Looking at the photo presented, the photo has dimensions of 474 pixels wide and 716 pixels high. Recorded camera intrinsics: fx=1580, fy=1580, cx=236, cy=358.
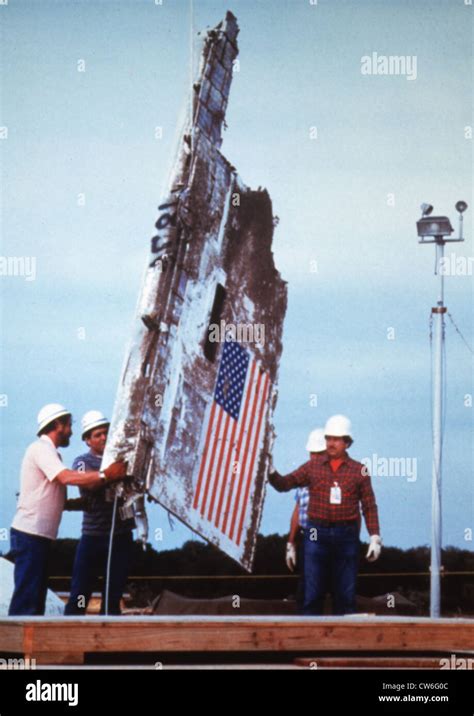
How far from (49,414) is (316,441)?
182cm

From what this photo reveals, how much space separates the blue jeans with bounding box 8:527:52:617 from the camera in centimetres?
744

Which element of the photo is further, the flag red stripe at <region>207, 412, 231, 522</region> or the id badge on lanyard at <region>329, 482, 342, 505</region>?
the flag red stripe at <region>207, 412, 231, 522</region>

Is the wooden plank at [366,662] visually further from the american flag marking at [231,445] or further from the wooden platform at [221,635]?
the american flag marking at [231,445]

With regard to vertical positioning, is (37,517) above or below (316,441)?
below

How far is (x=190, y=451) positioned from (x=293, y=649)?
220 cm

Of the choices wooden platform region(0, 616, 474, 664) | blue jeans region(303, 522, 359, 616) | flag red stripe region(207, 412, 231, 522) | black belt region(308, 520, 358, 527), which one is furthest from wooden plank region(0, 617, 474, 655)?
flag red stripe region(207, 412, 231, 522)

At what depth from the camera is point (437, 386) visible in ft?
29.3

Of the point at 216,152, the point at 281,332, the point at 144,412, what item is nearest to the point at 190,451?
the point at 144,412

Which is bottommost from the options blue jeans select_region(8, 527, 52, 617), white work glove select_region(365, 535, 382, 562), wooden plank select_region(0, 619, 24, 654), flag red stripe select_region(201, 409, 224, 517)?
wooden plank select_region(0, 619, 24, 654)

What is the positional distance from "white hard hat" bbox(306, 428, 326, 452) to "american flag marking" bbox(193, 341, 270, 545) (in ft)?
1.26

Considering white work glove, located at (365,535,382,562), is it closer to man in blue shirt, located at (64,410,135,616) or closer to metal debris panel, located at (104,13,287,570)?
metal debris panel, located at (104,13,287,570)

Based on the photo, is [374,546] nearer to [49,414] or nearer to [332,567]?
[332,567]

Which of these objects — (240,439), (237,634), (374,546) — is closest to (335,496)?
(374,546)
